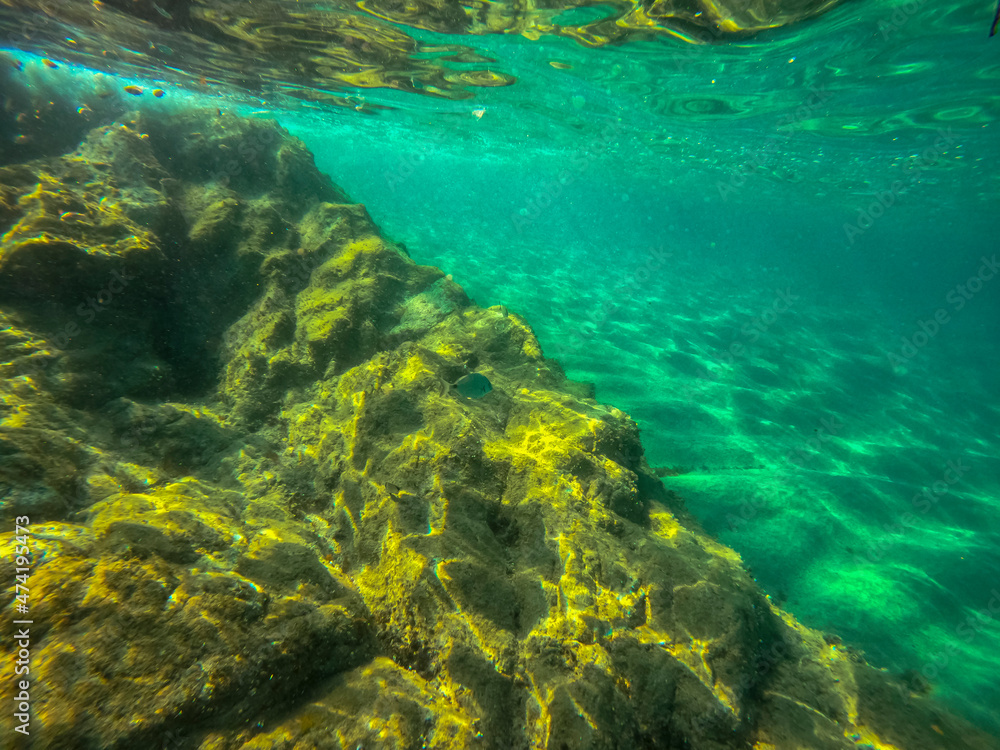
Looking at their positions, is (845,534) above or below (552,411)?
below

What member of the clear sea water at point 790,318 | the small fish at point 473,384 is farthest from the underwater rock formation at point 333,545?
the clear sea water at point 790,318

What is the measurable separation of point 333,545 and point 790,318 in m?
29.2

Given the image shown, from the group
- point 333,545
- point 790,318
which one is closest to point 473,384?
point 333,545

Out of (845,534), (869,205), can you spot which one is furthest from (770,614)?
(869,205)

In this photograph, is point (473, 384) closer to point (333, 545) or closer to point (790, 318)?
point (333, 545)

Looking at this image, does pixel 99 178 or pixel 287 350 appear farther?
pixel 99 178

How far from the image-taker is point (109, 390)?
4.94 meters

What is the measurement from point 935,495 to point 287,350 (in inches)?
564

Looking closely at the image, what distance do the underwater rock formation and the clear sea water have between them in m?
3.83

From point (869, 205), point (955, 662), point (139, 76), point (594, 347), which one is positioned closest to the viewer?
point (955, 662)

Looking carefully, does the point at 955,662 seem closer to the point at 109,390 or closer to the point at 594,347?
the point at 594,347

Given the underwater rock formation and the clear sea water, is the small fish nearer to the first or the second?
the underwater rock formation

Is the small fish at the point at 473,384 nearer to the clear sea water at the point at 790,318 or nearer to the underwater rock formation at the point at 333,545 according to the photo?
the underwater rock formation at the point at 333,545

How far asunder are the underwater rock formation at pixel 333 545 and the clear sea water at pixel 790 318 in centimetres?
383
